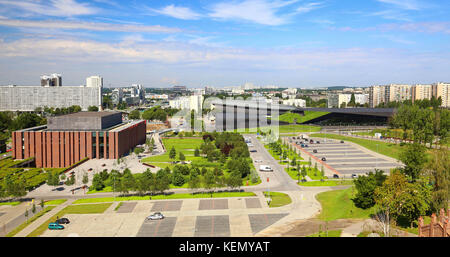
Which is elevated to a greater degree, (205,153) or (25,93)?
(25,93)

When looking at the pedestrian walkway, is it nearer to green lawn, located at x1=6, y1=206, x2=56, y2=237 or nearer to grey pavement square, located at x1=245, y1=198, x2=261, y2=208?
green lawn, located at x1=6, y1=206, x2=56, y2=237

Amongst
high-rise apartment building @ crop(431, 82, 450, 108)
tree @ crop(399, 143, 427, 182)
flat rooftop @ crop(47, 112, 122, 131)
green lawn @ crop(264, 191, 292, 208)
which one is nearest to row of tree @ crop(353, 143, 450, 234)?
tree @ crop(399, 143, 427, 182)

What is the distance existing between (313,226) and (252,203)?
4.20 m

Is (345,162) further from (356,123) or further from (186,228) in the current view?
(356,123)

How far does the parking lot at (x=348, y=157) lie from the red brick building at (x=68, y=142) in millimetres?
19000

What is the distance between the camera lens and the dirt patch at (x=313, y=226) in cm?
1417

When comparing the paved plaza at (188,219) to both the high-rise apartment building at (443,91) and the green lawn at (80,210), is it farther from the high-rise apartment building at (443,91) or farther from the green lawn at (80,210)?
the high-rise apartment building at (443,91)

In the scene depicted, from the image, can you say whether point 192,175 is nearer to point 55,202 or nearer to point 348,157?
point 55,202

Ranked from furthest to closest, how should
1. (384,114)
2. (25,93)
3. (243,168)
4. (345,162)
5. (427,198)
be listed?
(25,93) → (384,114) → (345,162) → (243,168) → (427,198)

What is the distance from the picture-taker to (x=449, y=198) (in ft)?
46.7

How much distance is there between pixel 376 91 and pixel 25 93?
84685mm

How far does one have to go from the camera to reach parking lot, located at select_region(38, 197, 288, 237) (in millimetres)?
14430

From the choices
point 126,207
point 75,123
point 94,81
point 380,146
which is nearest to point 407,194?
point 126,207
